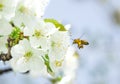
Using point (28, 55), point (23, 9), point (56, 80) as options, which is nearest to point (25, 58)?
point (28, 55)

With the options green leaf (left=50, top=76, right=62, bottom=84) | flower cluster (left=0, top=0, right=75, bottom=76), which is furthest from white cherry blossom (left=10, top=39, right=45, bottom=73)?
green leaf (left=50, top=76, right=62, bottom=84)

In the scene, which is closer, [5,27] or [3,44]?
[5,27]

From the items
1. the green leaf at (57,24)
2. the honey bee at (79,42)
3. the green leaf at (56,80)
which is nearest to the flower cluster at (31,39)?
the green leaf at (57,24)

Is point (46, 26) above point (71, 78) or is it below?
below

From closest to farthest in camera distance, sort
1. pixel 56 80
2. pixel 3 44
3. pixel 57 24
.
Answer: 1. pixel 3 44
2. pixel 57 24
3. pixel 56 80

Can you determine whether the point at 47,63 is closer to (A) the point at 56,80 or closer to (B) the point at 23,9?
(B) the point at 23,9

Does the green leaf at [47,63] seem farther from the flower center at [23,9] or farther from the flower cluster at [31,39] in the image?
the flower center at [23,9]

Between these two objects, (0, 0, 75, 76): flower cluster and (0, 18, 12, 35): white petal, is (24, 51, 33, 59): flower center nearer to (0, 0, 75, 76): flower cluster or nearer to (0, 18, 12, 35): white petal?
(0, 0, 75, 76): flower cluster

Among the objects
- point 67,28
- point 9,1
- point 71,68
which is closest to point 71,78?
point 71,68

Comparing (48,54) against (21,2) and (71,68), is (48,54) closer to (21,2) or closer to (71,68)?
(21,2)

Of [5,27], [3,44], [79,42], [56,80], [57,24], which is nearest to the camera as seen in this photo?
[5,27]
